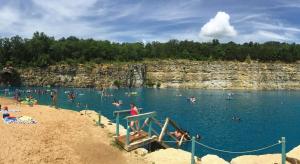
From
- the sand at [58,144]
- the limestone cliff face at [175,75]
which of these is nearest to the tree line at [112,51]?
the limestone cliff face at [175,75]

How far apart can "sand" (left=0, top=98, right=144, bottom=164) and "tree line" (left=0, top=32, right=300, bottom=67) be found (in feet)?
404

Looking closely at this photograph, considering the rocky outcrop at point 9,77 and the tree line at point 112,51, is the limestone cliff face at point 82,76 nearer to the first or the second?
the rocky outcrop at point 9,77

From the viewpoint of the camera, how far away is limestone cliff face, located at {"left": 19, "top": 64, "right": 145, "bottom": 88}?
461 feet

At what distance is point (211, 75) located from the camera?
498 feet

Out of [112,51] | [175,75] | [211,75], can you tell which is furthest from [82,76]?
[211,75]

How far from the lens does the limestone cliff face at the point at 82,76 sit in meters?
140

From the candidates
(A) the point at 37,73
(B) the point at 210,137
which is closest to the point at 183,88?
(A) the point at 37,73

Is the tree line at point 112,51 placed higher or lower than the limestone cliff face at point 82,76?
higher

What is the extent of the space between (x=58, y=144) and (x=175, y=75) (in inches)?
5098

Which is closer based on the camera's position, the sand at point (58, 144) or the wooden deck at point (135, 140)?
the sand at point (58, 144)

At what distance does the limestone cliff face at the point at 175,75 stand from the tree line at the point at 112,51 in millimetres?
7549

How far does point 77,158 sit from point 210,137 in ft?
74.7

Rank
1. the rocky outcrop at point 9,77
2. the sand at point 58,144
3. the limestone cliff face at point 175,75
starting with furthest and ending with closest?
the limestone cliff face at point 175,75 < the rocky outcrop at point 9,77 < the sand at point 58,144

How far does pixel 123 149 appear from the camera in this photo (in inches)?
882
